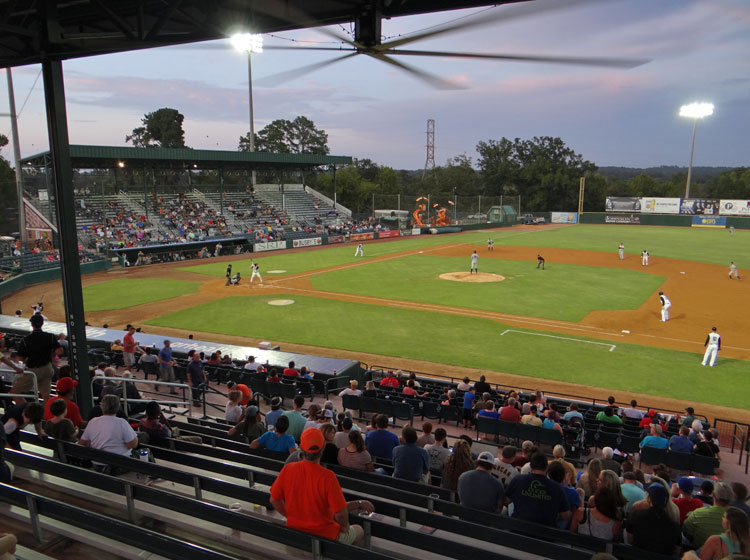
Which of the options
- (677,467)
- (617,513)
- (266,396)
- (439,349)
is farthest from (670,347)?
(617,513)

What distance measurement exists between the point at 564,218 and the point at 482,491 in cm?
9904

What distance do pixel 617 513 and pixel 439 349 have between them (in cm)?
1614

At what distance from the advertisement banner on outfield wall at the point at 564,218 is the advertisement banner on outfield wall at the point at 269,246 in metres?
60.3

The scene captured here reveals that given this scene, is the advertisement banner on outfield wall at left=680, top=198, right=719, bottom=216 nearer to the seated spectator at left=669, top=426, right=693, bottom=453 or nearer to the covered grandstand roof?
the covered grandstand roof

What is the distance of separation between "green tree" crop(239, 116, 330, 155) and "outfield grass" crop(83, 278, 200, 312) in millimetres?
83697

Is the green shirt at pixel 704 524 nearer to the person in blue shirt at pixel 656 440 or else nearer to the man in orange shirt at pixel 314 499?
the man in orange shirt at pixel 314 499

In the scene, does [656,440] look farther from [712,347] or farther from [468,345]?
[468,345]

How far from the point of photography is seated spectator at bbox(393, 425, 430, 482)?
6484 millimetres

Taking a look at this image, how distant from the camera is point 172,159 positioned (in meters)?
48.2

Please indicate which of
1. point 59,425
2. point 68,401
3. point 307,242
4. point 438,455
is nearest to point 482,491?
point 438,455

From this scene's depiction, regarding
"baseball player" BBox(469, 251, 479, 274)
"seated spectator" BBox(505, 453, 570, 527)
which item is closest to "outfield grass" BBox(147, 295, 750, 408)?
"baseball player" BBox(469, 251, 479, 274)

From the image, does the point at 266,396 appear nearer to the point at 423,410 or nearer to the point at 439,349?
the point at 423,410

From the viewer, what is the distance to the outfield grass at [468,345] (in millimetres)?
17906

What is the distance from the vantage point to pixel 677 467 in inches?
389
